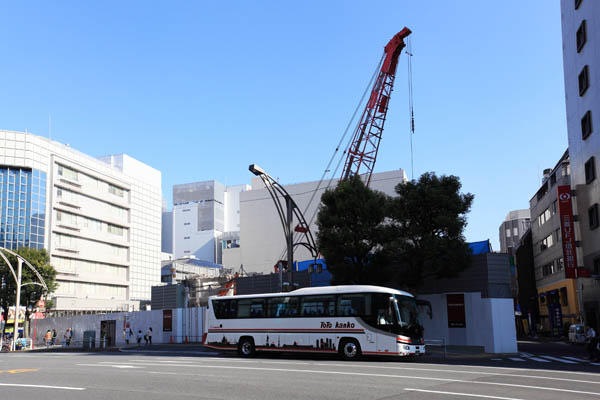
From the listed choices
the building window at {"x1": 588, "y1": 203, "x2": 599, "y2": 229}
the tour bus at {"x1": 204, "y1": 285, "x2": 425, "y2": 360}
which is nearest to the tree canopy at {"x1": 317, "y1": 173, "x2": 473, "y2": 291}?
the tour bus at {"x1": 204, "y1": 285, "x2": 425, "y2": 360}

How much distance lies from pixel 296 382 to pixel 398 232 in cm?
1909

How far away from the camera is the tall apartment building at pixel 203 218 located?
15319 centimetres

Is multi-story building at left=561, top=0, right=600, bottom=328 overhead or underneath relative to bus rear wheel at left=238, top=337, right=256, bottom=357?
overhead

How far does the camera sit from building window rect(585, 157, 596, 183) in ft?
130

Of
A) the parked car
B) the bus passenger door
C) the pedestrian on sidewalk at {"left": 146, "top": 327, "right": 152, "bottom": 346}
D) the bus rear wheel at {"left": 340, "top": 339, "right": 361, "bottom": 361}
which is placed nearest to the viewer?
the bus passenger door

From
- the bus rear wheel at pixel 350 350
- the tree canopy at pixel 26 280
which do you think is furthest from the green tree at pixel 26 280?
the bus rear wheel at pixel 350 350

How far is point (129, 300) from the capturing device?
290 feet

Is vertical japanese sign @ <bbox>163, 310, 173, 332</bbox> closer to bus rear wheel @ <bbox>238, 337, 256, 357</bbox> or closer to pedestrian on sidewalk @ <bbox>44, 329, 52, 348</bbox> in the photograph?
pedestrian on sidewalk @ <bbox>44, 329, 52, 348</bbox>

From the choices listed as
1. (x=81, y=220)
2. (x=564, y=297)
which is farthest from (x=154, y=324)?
(x=81, y=220)

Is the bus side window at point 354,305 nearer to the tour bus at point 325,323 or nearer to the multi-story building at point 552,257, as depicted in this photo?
the tour bus at point 325,323

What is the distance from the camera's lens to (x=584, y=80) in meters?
40.9

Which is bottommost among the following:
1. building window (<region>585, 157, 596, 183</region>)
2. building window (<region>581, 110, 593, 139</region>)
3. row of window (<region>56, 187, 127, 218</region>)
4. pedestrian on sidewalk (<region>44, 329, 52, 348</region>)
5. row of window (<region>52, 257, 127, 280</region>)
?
pedestrian on sidewalk (<region>44, 329, 52, 348</region>)

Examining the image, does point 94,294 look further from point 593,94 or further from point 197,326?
point 593,94

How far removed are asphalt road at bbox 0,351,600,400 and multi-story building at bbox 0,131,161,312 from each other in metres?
58.4
